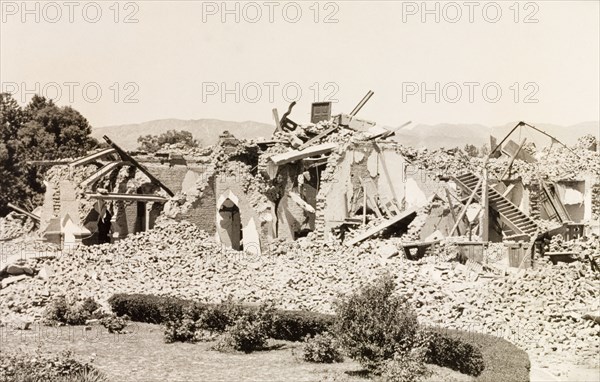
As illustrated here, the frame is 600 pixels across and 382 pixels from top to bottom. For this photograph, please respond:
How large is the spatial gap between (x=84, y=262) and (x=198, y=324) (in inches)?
297

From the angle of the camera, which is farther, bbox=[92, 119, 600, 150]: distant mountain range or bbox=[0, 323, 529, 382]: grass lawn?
bbox=[92, 119, 600, 150]: distant mountain range

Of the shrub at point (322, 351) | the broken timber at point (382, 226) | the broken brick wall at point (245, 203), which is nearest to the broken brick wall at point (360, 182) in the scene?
the broken timber at point (382, 226)

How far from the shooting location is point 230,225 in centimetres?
3156

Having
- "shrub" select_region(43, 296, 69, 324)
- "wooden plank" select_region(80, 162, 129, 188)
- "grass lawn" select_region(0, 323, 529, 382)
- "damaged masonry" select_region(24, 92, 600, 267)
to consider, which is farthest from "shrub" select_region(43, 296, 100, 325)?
"wooden plank" select_region(80, 162, 129, 188)

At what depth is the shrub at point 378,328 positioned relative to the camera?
14.2 meters

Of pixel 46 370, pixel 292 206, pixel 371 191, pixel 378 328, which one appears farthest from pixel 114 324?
pixel 292 206

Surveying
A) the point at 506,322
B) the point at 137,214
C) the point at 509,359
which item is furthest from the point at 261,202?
the point at 509,359

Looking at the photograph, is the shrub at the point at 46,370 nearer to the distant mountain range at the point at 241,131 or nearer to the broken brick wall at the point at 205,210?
the broken brick wall at the point at 205,210

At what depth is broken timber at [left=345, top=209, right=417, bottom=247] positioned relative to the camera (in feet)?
81.1

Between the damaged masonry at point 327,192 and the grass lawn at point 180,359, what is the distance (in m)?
7.90

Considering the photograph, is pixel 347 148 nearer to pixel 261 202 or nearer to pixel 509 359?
pixel 261 202

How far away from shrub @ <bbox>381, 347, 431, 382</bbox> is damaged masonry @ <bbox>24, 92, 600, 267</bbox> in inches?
355

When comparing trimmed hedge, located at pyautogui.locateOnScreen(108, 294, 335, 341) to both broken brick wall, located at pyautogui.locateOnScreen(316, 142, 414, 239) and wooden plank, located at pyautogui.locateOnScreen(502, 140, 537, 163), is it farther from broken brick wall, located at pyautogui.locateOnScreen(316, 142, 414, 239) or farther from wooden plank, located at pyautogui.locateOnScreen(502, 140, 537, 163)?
wooden plank, located at pyautogui.locateOnScreen(502, 140, 537, 163)

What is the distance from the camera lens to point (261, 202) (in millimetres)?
29094
